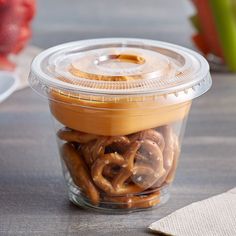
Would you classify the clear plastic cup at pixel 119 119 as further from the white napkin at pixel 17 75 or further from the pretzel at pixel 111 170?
the white napkin at pixel 17 75

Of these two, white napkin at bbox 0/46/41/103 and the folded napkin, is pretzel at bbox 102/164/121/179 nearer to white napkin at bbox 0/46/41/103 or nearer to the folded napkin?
the folded napkin

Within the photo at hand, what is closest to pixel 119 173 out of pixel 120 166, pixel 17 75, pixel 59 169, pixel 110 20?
pixel 120 166

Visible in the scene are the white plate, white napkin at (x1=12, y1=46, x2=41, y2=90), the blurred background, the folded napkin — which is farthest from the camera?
the blurred background

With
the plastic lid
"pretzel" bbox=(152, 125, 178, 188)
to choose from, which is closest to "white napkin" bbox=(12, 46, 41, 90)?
the plastic lid

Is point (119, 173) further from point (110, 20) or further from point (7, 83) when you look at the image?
point (110, 20)

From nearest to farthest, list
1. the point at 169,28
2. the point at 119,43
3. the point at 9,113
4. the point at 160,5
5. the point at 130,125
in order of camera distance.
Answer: the point at 130,125 → the point at 119,43 → the point at 9,113 → the point at 169,28 → the point at 160,5

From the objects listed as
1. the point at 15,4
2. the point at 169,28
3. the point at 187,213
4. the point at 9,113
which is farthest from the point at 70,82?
the point at 169,28

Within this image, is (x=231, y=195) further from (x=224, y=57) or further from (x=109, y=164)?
(x=224, y=57)
